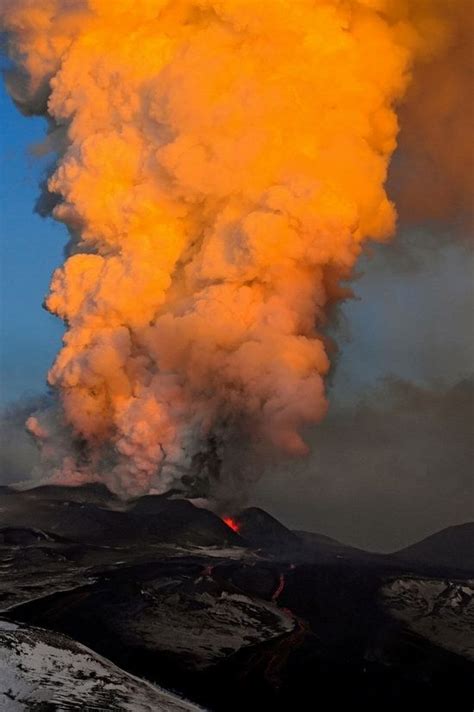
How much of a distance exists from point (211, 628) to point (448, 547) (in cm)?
11646

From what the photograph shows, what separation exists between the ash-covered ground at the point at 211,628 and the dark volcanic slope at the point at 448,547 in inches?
2594

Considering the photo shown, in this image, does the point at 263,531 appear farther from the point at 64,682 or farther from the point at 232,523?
the point at 64,682

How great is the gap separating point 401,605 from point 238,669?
63.0ft

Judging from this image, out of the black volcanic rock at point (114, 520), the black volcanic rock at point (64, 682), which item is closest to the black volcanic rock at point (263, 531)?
the black volcanic rock at point (114, 520)

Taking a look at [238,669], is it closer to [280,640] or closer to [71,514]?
[280,640]

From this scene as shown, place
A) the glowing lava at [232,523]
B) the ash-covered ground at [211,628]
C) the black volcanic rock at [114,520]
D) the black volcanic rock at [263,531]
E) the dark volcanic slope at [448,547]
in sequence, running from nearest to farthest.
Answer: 1. the ash-covered ground at [211,628]
2. the black volcanic rock at [114,520]
3. the black volcanic rock at [263,531]
4. the glowing lava at [232,523]
5. the dark volcanic slope at [448,547]

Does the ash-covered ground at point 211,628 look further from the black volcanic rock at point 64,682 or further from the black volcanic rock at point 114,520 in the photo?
the black volcanic rock at point 114,520

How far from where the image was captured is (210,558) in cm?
6781

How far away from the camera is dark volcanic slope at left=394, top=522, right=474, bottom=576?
136m

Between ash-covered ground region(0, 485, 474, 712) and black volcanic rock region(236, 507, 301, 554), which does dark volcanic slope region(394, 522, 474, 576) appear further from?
ash-covered ground region(0, 485, 474, 712)

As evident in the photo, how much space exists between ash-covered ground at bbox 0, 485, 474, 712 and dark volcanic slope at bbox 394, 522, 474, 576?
65.9 metres

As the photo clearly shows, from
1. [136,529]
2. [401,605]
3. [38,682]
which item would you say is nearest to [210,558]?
[136,529]

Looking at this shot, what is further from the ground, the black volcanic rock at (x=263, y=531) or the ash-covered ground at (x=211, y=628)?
the black volcanic rock at (x=263, y=531)

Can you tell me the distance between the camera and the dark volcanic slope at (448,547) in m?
136
